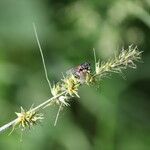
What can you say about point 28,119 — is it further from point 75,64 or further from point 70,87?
point 75,64

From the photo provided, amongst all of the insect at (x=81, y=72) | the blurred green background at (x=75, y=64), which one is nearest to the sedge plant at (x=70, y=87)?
the insect at (x=81, y=72)

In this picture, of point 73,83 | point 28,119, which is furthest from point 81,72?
point 28,119

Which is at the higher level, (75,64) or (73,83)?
(75,64)

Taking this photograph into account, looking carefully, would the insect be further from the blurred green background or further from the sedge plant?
the blurred green background

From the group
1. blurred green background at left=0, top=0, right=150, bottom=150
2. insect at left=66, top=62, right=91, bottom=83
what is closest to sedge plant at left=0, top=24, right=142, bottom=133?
insect at left=66, top=62, right=91, bottom=83

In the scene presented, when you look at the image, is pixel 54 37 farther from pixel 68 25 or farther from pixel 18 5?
pixel 18 5

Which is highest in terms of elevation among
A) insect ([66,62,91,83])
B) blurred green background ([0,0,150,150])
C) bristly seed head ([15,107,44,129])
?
blurred green background ([0,0,150,150])

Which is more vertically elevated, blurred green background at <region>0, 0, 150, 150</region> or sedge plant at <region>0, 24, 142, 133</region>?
blurred green background at <region>0, 0, 150, 150</region>

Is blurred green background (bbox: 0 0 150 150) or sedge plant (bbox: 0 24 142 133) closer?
sedge plant (bbox: 0 24 142 133)
